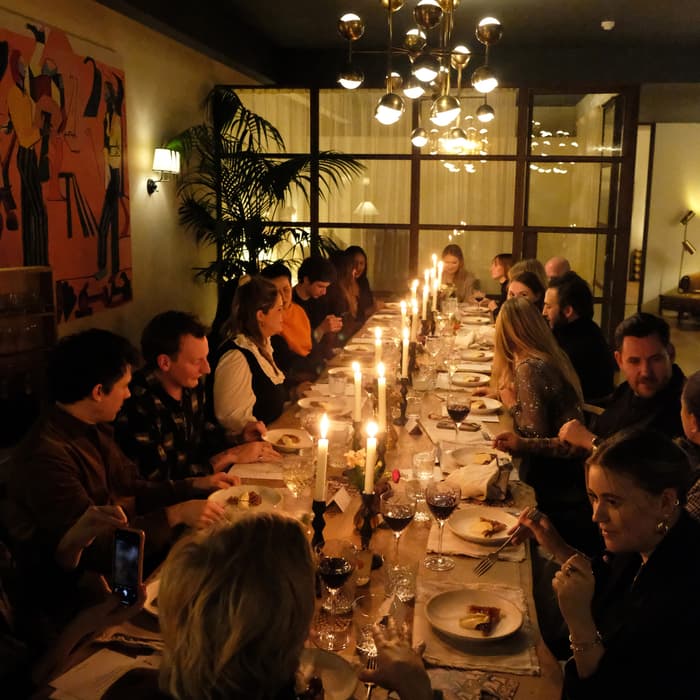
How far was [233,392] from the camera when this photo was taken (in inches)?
127

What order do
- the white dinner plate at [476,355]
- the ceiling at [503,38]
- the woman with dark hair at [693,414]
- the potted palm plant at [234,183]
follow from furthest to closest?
the potted palm plant at [234,183], the ceiling at [503,38], the white dinner plate at [476,355], the woman with dark hair at [693,414]

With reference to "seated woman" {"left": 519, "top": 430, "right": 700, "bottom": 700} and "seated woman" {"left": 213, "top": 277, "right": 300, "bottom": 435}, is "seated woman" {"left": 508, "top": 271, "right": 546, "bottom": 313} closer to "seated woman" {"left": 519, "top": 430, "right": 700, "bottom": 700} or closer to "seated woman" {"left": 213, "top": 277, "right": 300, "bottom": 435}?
"seated woman" {"left": 213, "top": 277, "right": 300, "bottom": 435}

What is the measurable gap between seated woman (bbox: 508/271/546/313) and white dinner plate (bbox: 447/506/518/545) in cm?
308

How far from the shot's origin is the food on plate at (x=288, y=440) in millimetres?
2809

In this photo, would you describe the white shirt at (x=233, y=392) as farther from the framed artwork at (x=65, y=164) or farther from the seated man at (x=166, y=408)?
the framed artwork at (x=65, y=164)

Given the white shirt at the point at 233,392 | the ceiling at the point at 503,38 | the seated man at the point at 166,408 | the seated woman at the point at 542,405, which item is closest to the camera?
the seated man at the point at 166,408

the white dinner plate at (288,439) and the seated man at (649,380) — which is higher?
the seated man at (649,380)

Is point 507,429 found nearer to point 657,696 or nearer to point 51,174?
point 657,696

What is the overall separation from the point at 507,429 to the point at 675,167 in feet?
33.3

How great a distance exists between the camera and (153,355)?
272 centimetres

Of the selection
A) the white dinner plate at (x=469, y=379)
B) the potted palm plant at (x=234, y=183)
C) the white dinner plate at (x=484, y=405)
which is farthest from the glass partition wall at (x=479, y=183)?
the white dinner plate at (x=484, y=405)

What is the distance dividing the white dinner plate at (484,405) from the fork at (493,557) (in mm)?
1303

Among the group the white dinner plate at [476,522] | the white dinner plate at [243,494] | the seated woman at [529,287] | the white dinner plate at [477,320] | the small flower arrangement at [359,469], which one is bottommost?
the white dinner plate at [476,522]

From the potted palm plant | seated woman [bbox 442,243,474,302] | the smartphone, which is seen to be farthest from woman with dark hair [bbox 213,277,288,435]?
seated woman [bbox 442,243,474,302]
